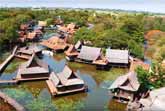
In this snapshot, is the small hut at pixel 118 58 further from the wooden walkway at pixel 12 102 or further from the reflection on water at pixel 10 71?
the wooden walkway at pixel 12 102

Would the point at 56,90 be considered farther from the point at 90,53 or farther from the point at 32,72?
the point at 90,53

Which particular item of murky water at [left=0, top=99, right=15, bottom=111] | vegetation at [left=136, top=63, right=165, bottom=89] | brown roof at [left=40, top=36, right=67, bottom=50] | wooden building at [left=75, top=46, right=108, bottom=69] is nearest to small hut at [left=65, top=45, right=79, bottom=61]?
wooden building at [left=75, top=46, right=108, bottom=69]

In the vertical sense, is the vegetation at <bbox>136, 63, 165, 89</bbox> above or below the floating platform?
above

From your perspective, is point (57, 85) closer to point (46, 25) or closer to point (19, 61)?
point (19, 61)

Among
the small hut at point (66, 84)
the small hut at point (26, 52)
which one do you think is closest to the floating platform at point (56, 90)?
the small hut at point (66, 84)

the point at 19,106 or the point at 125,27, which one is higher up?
the point at 125,27

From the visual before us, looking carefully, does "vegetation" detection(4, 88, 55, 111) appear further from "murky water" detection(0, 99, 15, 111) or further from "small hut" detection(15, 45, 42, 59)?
"small hut" detection(15, 45, 42, 59)

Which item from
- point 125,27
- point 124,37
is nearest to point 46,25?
point 125,27
